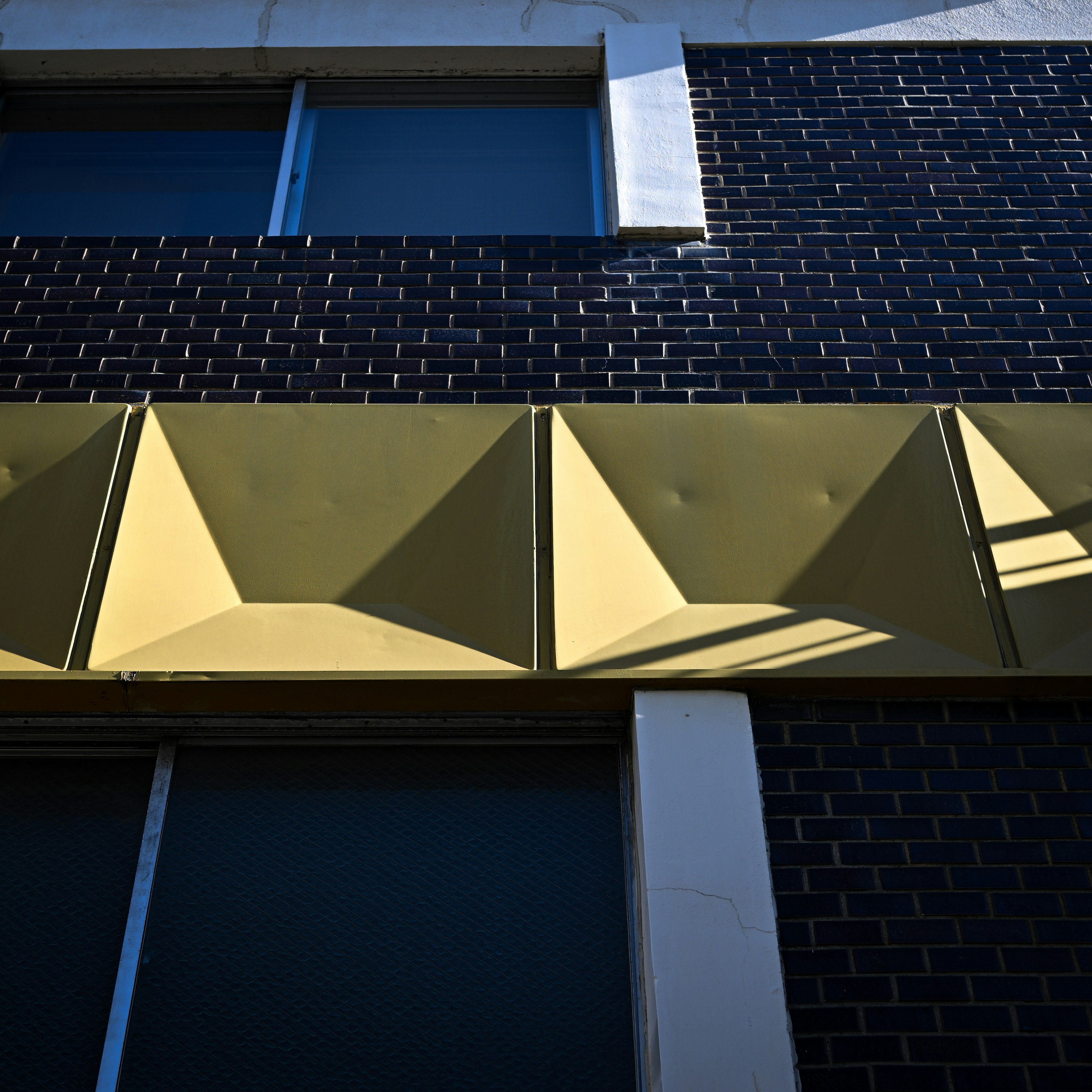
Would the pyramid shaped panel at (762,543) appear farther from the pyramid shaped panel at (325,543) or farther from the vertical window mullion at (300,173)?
the vertical window mullion at (300,173)

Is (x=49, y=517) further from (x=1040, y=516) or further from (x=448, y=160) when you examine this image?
(x=1040, y=516)

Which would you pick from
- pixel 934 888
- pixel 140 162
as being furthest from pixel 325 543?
pixel 140 162

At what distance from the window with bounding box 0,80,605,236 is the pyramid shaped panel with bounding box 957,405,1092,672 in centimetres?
232

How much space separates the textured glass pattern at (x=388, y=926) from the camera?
139 inches

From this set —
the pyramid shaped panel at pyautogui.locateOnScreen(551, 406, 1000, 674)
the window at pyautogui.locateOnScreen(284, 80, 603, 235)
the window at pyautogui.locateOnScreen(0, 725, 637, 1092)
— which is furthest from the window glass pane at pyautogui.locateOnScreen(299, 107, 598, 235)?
the window at pyautogui.locateOnScreen(0, 725, 637, 1092)

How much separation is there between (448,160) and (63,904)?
418 cm

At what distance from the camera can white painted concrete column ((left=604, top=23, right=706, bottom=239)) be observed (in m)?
5.31

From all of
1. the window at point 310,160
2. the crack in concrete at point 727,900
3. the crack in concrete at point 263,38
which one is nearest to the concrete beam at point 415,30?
the crack in concrete at point 263,38

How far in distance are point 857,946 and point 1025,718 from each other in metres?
1.11

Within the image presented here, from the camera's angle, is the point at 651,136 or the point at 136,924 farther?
the point at 651,136

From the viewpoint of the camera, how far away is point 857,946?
3.54 metres

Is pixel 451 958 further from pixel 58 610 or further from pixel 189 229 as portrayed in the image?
pixel 189 229

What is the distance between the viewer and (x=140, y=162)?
234 inches

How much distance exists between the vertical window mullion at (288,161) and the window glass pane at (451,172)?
0.09m
